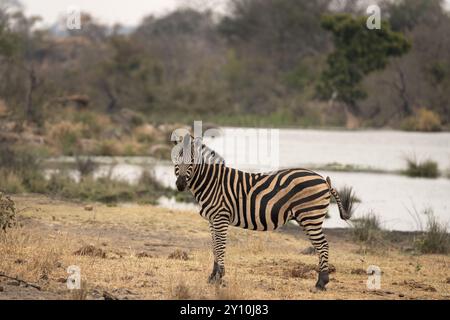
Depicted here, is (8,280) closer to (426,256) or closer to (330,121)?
(426,256)

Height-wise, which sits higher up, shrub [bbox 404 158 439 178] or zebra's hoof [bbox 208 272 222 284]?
shrub [bbox 404 158 439 178]

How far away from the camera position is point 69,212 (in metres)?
15.5

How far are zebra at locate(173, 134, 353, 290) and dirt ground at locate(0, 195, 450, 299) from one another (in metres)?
0.49

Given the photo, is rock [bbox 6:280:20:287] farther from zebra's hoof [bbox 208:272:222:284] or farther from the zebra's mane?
the zebra's mane

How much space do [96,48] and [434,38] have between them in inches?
834

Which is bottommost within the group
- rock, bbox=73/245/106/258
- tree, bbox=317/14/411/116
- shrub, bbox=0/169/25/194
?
rock, bbox=73/245/106/258

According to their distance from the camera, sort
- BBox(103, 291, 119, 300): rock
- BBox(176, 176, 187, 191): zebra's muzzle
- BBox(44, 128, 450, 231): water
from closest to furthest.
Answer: BBox(103, 291, 119, 300): rock
BBox(176, 176, 187, 191): zebra's muzzle
BBox(44, 128, 450, 231): water

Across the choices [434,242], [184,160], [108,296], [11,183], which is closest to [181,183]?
[184,160]

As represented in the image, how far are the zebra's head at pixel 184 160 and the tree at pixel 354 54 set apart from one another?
30.6 meters

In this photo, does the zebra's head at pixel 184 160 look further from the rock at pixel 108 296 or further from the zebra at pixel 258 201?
the rock at pixel 108 296

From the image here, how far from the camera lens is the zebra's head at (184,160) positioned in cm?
950

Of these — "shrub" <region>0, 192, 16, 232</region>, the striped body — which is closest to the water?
the striped body

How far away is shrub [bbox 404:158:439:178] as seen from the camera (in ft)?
83.3

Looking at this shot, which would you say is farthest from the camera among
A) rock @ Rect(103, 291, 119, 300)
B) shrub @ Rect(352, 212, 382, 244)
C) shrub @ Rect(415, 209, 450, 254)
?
shrub @ Rect(352, 212, 382, 244)
